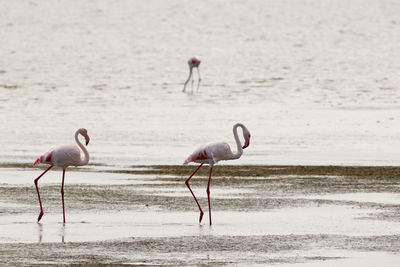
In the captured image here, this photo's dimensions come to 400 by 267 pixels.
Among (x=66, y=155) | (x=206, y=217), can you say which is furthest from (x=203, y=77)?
(x=206, y=217)

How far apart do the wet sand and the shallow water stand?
6.06 feet

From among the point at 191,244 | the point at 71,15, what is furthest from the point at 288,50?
the point at 191,244

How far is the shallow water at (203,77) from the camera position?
20.4m

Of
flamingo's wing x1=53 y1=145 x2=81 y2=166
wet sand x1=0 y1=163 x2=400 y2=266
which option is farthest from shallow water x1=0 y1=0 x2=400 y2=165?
flamingo's wing x1=53 y1=145 x2=81 y2=166

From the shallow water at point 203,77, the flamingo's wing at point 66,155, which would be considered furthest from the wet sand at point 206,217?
the shallow water at point 203,77

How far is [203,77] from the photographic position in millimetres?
39188

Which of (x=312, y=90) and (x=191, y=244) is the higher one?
(x=191, y=244)

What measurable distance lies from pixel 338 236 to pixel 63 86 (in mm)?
23926

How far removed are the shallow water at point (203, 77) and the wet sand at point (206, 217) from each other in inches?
72.8

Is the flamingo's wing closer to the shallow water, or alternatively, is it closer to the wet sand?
the wet sand

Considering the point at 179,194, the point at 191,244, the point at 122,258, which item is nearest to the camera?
the point at 122,258

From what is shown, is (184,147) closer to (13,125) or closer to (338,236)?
(13,125)

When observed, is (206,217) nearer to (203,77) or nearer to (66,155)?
(66,155)

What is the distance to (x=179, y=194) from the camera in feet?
45.9
